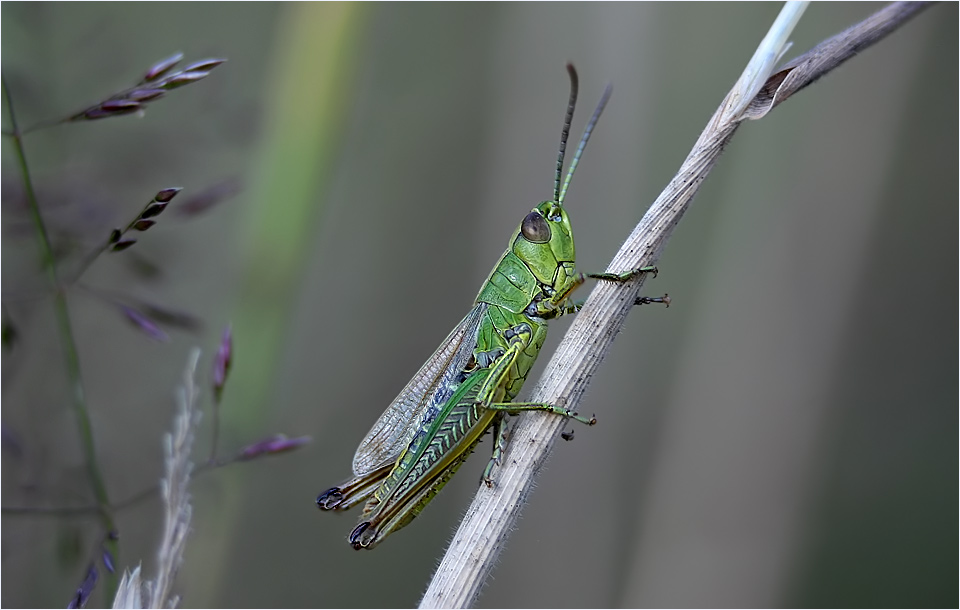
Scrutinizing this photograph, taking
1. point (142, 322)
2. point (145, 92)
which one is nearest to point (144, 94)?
point (145, 92)

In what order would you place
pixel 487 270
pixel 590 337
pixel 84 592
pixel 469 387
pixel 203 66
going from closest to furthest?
pixel 84 592 → pixel 203 66 → pixel 590 337 → pixel 469 387 → pixel 487 270

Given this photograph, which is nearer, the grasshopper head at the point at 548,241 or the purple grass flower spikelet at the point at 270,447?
the purple grass flower spikelet at the point at 270,447

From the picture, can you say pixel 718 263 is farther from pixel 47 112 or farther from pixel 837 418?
pixel 47 112

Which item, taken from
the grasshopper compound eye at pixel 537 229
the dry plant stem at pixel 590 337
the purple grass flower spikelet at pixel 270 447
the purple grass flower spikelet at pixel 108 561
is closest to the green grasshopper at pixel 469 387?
the grasshopper compound eye at pixel 537 229

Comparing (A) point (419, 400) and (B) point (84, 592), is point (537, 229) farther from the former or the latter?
(B) point (84, 592)

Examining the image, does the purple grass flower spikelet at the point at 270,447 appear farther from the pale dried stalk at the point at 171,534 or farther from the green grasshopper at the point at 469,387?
the green grasshopper at the point at 469,387

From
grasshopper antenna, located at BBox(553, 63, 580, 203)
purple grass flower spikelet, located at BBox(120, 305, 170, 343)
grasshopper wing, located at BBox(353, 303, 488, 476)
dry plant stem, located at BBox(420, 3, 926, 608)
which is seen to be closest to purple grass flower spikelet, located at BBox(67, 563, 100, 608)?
purple grass flower spikelet, located at BBox(120, 305, 170, 343)
